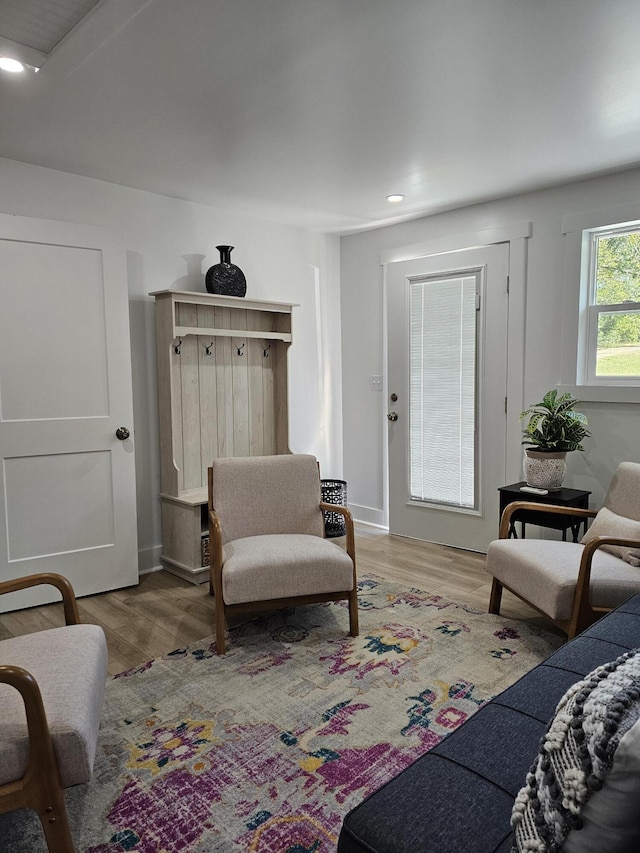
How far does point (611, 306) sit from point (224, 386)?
2535 millimetres

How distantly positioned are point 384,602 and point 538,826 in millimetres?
2369

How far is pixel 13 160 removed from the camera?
3.18m

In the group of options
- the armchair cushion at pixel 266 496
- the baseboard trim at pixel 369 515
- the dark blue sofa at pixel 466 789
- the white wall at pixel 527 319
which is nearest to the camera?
the dark blue sofa at pixel 466 789

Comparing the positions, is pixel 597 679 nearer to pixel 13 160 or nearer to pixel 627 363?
pixel 627 363

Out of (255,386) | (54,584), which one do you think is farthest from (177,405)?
(54,584)

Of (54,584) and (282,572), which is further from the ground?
(54,584)

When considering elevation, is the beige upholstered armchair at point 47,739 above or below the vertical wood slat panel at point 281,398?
below

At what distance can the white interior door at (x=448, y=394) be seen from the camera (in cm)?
398

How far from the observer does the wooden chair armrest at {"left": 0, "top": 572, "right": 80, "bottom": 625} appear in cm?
198

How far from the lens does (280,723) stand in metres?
2.13

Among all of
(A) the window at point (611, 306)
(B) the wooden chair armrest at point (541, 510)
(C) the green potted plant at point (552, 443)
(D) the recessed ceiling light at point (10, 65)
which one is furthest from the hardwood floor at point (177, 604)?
(D) the recessed ceiling light at point (10, 65)

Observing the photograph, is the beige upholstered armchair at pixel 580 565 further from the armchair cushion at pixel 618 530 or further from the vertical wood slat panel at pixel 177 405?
the vertical wood slat panel at pixel 177 405

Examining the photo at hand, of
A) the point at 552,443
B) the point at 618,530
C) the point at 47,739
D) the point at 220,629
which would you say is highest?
the point at 552,443

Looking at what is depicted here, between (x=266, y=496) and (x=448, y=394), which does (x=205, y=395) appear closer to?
(x=266, y=496)
